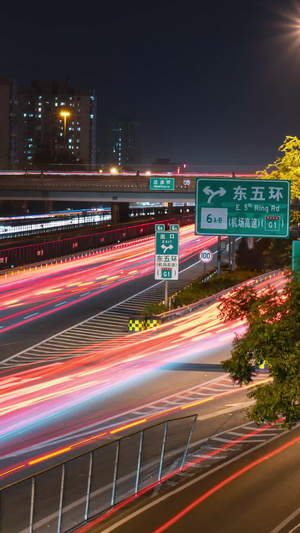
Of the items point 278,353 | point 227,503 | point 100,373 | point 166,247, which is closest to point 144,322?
point 166,247

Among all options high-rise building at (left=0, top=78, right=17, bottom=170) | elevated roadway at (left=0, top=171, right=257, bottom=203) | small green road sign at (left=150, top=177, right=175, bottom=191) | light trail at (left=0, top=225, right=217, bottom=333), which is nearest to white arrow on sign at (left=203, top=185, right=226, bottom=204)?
light trail at (left=0, top=225, right=217, bottom=333)

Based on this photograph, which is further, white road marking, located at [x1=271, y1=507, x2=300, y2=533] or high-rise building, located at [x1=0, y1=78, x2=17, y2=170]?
high-rise building, located at [x1=0, y1=78, x2=17, y2=170]

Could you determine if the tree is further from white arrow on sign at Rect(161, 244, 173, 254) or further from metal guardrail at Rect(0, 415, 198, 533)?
white arrow on sign at Rect(161, 244, 173, 254)

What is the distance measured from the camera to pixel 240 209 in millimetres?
29234

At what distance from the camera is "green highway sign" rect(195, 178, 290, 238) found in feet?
94.7

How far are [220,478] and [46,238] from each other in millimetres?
55286

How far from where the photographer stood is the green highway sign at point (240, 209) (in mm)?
28875

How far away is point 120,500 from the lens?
14398 mm

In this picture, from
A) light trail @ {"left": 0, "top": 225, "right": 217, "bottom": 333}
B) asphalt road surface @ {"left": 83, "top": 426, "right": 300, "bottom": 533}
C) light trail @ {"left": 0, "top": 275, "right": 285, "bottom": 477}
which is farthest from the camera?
light trail @ {"left": 0, "top": 225, "right": 217, "bottom": 333}

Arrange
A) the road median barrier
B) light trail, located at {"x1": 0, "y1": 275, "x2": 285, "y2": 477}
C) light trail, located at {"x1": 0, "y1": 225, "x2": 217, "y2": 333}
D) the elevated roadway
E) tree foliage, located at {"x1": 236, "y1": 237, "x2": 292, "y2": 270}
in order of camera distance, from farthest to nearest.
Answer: the elevated roadway → tree foliage, located at {"x1": 236, "y1": 237, "x2": 292, "y2": 270} → light trail, located at {"x1": 0, "y1": 225, "x2": 217, "y2": 333} → the road median barrier → light trail, located at {"x1": 0, "y1": 275, "x2": 285, "y2": 477}

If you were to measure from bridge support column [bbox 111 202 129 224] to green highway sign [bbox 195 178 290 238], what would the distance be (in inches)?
3094

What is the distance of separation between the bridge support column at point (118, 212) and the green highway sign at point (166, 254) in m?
69.2

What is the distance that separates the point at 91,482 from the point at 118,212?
9604 centimetres

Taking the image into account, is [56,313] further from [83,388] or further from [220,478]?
[220,478]
